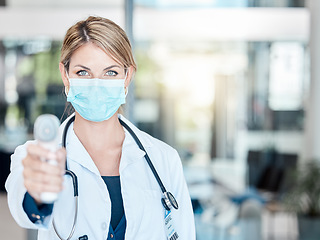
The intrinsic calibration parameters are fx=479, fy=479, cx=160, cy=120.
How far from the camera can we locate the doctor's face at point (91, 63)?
0.99m

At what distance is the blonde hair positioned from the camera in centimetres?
99

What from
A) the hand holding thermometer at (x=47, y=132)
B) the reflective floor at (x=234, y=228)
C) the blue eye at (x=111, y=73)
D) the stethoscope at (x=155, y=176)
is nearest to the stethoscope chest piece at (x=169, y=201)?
the stethoscope at (x=155, y=176)

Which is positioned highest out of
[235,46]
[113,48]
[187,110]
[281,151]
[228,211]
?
[235,46]

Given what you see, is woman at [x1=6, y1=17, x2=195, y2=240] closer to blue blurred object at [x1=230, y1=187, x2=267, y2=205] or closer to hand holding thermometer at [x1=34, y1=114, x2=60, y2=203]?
hand holding thermometer at [x1=34, y1=114, x2=60, y2=203]

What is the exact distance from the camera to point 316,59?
16.3 feet

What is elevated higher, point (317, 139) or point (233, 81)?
point (233, 81)

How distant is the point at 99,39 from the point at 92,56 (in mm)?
38

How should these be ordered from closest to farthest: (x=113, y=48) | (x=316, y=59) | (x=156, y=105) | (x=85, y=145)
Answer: (x=113, y=48) → (x=85, y=145) → (x=316, y=59) → (x=156, y=105)

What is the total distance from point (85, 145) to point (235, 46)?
4.94m

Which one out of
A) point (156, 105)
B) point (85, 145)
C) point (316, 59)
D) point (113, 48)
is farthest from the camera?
point (156, 105)

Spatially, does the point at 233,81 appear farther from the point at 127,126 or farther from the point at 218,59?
the point at 127,126

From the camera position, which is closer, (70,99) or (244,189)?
(70,99)

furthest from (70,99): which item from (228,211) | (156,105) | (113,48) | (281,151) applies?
(281,151)

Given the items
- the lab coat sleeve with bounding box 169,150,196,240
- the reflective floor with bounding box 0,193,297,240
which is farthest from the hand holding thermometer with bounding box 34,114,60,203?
the reflective floor with bounding box 0,193,297,240
